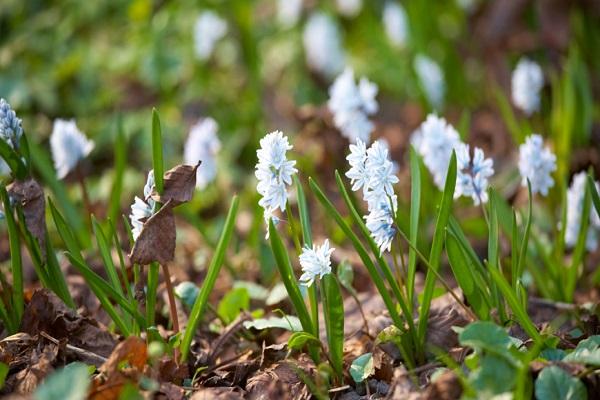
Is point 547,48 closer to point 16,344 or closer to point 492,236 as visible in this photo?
point 492,236

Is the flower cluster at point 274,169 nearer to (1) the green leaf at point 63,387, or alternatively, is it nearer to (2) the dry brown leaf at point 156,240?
(2) the dry brown leaf at point 156,240

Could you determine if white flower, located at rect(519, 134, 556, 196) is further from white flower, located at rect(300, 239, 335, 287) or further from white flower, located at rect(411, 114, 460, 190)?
white flower, located at rect(300, 239, 335, 287)

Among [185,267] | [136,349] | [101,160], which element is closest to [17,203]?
[136,349]

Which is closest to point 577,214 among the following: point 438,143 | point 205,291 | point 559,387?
point 438,143

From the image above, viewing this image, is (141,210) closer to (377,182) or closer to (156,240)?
(156,240)

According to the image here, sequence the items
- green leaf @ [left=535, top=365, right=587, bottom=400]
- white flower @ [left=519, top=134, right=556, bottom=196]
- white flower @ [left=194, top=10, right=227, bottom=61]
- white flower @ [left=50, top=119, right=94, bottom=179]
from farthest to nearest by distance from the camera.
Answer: white flower @ [left=194, top=10, right=227, bottom=61], white flower @ [left=50, top=119, right=94, bottom=179], white flower @ [left=519, top=134, right=556, bottom=196], green leaf @ [left=535, top=365, right=587, bottom=400]

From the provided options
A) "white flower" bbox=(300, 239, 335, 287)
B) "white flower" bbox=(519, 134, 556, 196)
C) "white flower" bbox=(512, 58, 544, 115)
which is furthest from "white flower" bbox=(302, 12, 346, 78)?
"white flower" bbox=(300, 239, 335, 287)
